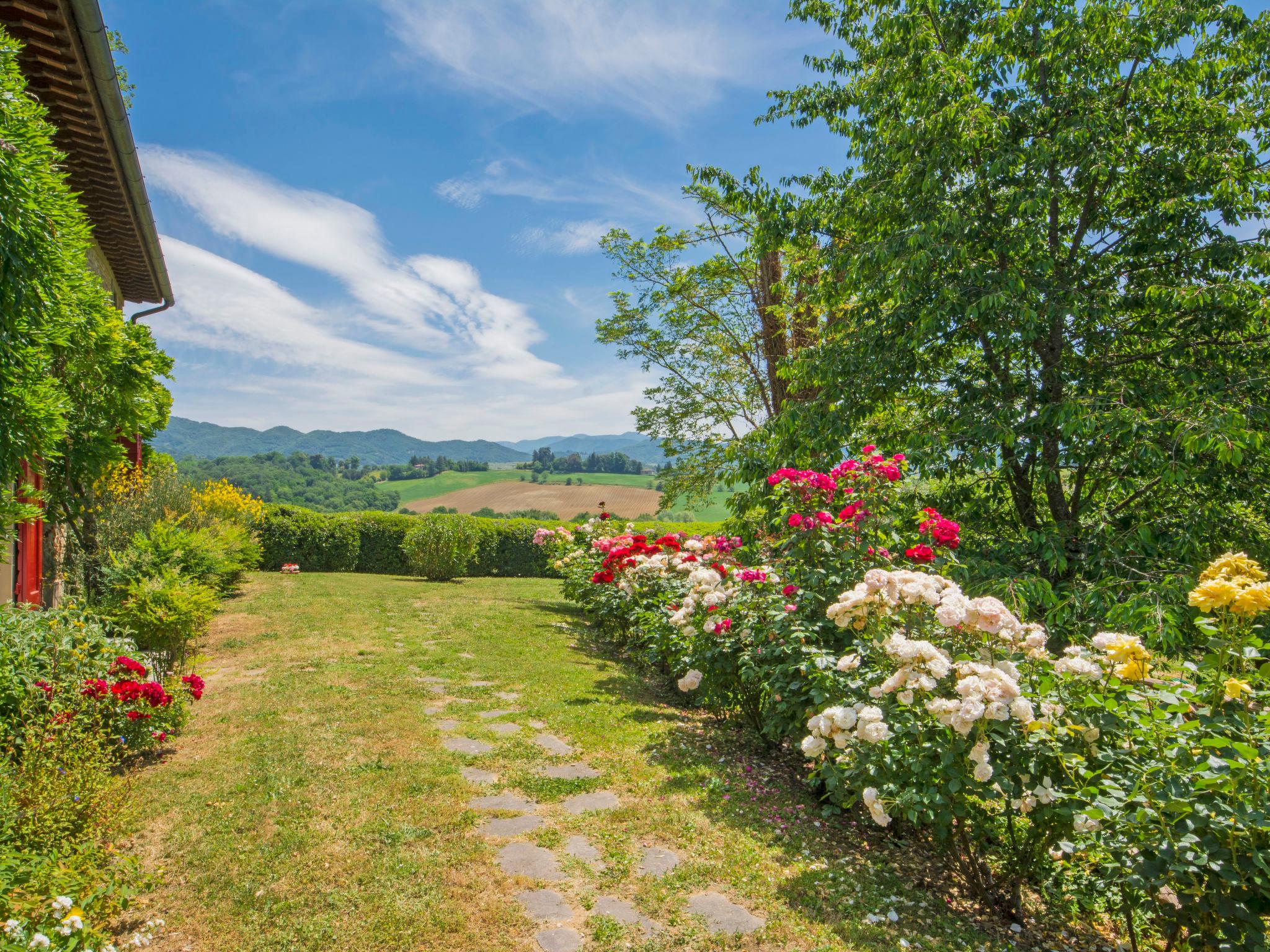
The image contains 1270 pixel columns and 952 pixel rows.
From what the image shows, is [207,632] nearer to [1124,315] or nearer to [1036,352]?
[1036,352]

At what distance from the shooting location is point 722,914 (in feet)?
7.98

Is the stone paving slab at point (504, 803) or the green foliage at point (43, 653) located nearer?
the green foliage at point (43, 653)

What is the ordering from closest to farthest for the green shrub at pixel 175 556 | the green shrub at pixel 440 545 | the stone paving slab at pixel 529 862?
the stone paving slab at pixel 529 862 < the green shrub at pixel 175 556 < the green shrub at pixel 440 545

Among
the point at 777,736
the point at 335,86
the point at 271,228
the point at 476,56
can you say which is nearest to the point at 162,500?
the point at 271,228

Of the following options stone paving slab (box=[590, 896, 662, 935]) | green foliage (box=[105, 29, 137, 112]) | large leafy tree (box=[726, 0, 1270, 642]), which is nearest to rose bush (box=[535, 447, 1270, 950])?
stone paving slab (box=[590, 896, 662, 935])

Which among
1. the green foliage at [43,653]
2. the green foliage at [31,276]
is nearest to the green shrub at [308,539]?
the green foliage at [43,653]

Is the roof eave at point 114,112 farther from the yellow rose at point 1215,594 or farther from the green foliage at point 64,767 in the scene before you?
the yellow rose at point 1215,594

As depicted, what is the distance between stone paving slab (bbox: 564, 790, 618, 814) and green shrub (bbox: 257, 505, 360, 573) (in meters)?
13.7

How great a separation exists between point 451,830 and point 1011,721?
2562 mm

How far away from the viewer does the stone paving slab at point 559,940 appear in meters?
2.22

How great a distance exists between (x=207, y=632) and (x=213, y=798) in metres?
5.02

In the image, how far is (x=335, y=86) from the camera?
7.80 metres

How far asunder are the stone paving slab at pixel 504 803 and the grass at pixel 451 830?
0.07 m

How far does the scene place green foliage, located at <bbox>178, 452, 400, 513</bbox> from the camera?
2119cm
